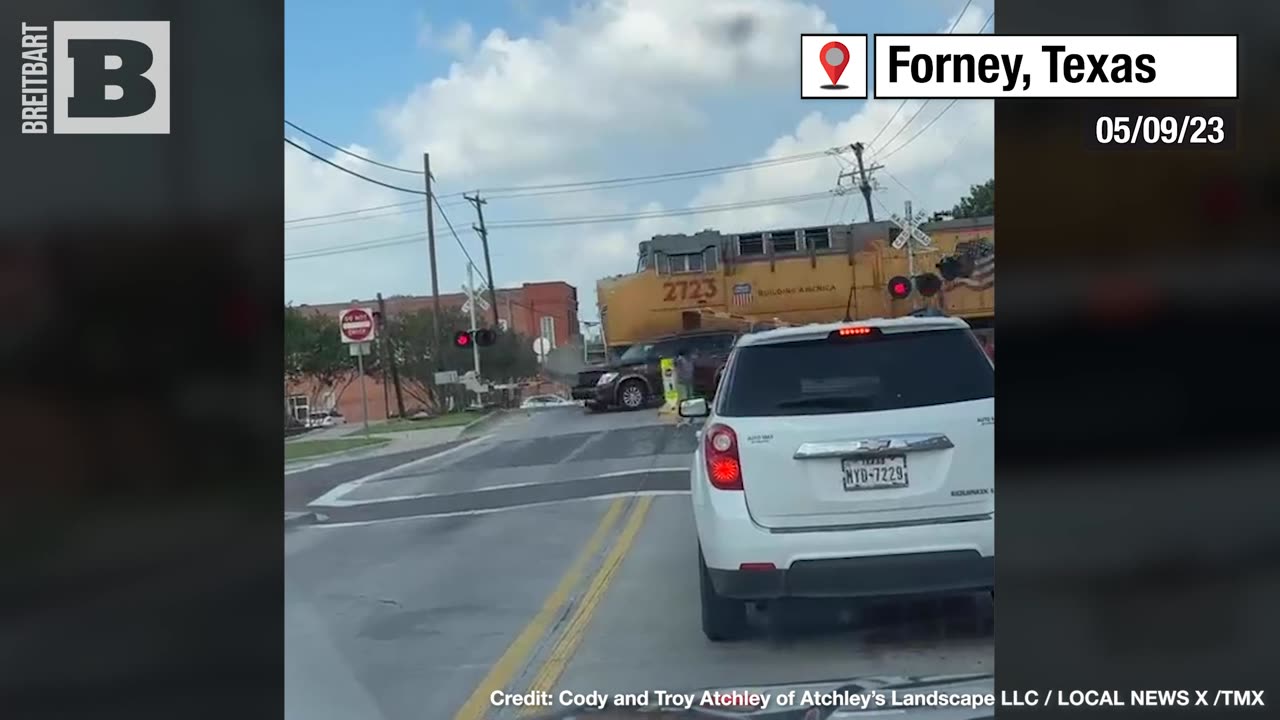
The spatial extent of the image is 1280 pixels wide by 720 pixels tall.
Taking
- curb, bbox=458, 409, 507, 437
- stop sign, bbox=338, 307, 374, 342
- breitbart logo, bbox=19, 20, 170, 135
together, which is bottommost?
curb, bbox=458, 409, 507, 437

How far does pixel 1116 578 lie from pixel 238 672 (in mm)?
2188

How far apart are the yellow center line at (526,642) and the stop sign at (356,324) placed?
76cm

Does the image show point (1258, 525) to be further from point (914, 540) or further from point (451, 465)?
point (451, 465)

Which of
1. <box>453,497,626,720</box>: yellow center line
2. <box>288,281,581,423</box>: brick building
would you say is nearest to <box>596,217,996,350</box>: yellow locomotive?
<box>288,281,581,423</box>: brick building

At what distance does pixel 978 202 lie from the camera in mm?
2744

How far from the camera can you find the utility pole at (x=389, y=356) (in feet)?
9.17

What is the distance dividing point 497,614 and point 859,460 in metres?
0.97

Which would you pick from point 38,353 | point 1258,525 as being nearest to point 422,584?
point 38,353

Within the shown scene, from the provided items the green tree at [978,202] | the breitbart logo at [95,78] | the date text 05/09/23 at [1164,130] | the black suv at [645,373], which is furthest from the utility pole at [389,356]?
the date text 05/09/23 at [1164,130]

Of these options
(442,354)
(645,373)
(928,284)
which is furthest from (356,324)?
(928,284)

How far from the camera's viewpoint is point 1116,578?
2.81m

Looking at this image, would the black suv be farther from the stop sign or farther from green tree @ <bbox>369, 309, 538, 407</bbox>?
the stop sign

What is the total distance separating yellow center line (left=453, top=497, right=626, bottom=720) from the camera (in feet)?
9.14

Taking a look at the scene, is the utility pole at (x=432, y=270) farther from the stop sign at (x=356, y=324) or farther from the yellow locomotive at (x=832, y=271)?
the yellow locomotive at (x=832, y=271)
